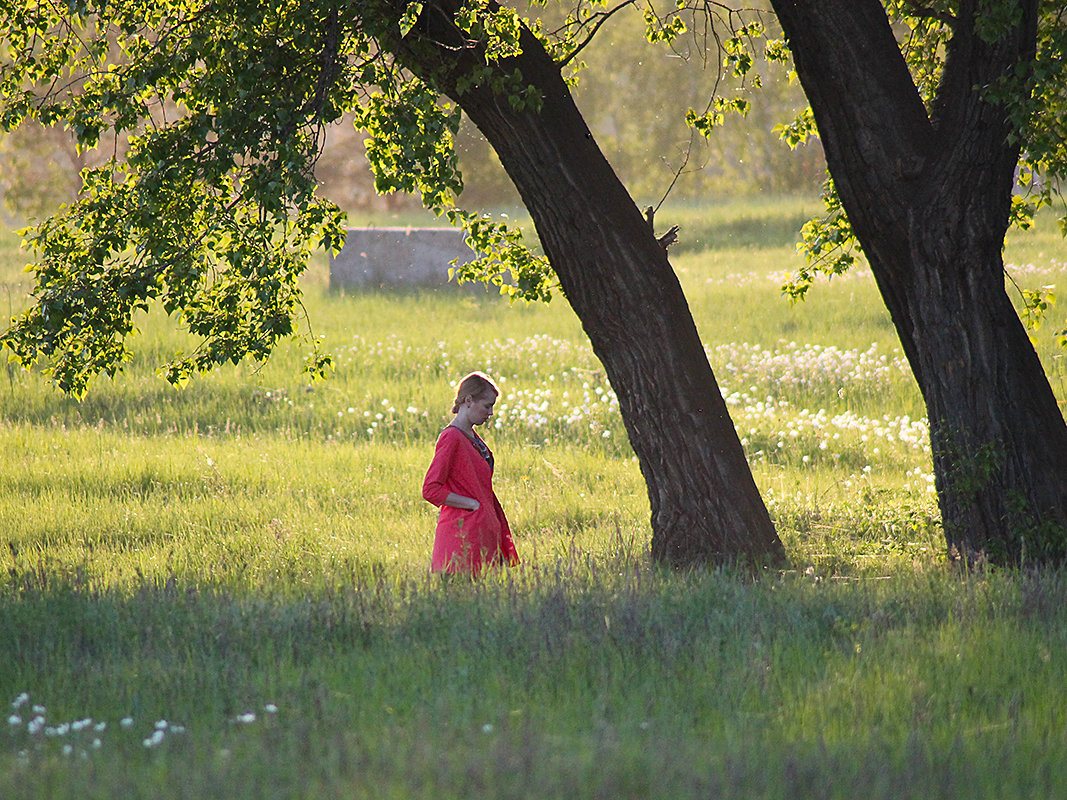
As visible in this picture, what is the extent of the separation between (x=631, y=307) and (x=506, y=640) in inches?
122

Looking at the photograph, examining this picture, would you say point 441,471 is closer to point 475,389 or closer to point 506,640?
point 475,389

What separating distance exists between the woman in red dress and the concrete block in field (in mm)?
20836

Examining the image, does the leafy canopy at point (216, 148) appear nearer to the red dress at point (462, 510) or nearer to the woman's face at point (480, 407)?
the woman's face at point (480, 407)

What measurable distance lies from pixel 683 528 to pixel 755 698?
10.8 feet

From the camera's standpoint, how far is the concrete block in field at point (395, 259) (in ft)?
92.4

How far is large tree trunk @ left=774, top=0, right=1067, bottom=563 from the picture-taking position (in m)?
7.15

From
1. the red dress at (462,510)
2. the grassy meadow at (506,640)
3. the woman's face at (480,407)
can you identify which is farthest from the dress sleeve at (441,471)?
the grassy meadow at (506,640)

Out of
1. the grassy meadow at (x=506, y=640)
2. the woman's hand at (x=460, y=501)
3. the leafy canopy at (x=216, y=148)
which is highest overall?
the leafy canopy at (x=216, y=148)

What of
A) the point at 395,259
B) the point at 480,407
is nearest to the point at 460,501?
the point at 480,407

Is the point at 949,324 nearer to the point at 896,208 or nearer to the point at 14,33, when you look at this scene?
the point at 896,208

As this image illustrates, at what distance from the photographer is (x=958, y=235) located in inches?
281

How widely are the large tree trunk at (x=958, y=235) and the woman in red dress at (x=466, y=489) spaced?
109 inches

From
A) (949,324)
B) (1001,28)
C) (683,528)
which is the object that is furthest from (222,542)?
(1001,28)

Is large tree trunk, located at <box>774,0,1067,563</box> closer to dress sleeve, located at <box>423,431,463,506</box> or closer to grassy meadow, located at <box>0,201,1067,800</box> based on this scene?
grassy meadow, located at <box>0,201,1067,800</box>
